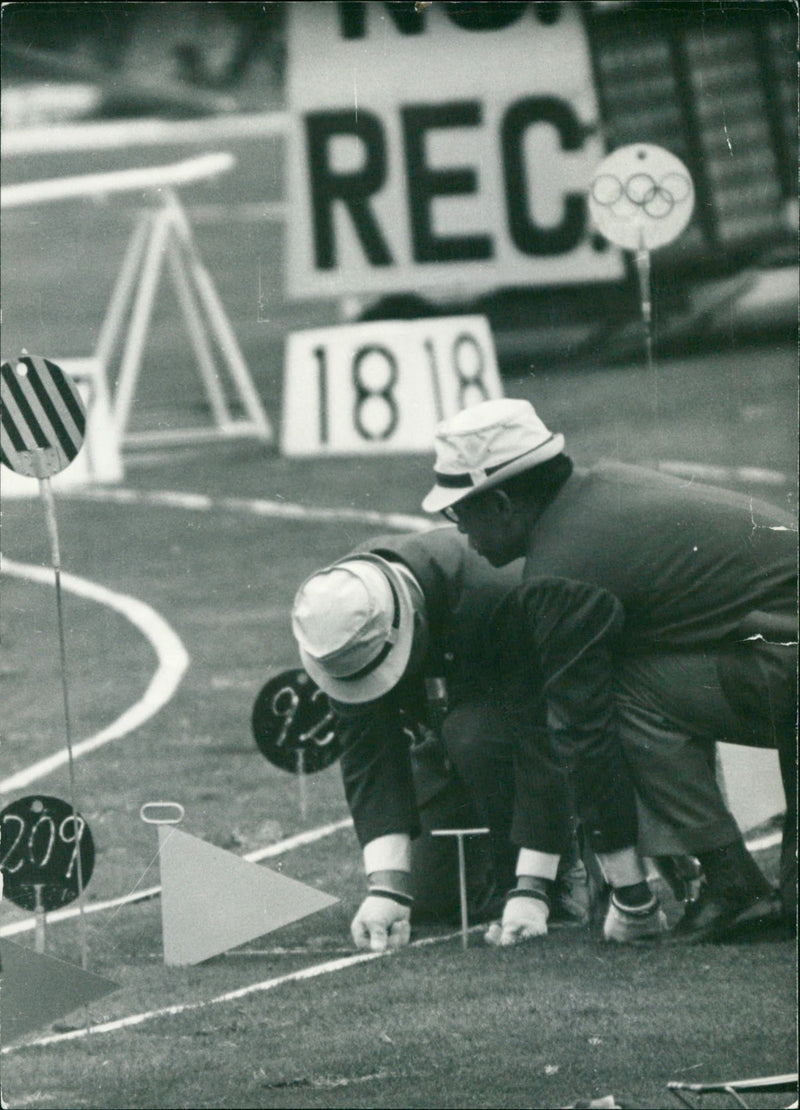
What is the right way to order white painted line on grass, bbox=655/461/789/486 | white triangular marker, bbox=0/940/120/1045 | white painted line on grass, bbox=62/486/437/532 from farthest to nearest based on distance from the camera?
white painted line on grass, bbox=655/461/789/486
white painted line on grass, bbox=62/486/437/532
white triangular marker, bbox=0/940/120/1045

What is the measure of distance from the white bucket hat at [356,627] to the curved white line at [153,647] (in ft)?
3.97

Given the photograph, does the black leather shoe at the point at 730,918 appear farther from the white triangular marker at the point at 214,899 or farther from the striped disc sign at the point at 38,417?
the striped disc sign at the point at 38,417

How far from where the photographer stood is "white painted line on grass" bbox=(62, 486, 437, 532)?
916 cm

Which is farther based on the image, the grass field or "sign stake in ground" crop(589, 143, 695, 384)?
"sign stake in ground" crop(589, 143, 695, 384)

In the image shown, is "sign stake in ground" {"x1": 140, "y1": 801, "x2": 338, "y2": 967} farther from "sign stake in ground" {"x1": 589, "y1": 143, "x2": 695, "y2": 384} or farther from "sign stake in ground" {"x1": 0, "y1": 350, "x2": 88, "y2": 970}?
"sign stake in ground" {"x1": 589, "y1": 143, "x2": 695, "y2": 384}

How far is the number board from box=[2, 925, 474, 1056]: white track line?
151 inches

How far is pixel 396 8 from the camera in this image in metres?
4.95

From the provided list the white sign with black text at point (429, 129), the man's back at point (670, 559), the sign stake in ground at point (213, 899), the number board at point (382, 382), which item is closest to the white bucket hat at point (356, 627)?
the man's back at point (670, 559)

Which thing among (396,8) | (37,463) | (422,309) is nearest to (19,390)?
(37,463)

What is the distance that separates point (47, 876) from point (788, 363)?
8.19 metres

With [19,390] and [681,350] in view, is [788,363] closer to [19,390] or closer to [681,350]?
[681,350]

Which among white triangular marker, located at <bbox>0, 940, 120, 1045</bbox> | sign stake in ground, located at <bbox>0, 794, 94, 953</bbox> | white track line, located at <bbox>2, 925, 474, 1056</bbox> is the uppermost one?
sign stake in ground, located at <bbox>0, 794, 94, 953</bbox>

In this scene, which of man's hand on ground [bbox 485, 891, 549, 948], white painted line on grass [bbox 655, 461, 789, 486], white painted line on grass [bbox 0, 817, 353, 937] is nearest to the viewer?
man's hand on ground [bbox 485, 891, 549, 948]

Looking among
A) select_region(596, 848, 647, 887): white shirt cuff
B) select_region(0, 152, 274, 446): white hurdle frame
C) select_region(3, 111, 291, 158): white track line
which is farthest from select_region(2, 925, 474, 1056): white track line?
select_region(3, 111, 291, 158): white track line
